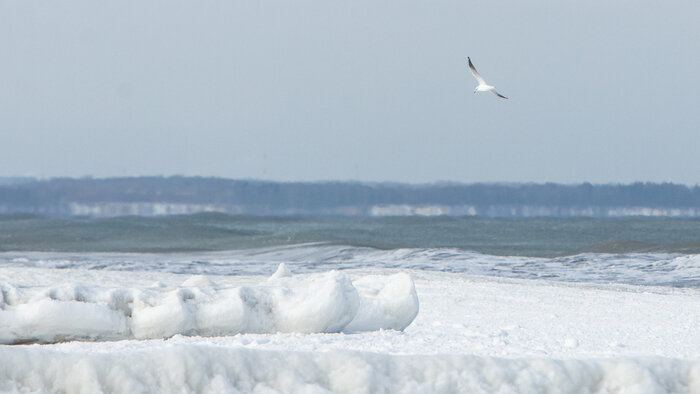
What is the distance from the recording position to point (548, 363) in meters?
2.68

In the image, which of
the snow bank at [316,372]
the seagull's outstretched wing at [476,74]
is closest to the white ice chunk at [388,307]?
the snow bank at [316,372]

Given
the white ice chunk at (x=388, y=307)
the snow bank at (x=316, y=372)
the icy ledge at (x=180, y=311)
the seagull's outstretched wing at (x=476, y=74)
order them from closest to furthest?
the snow bank at (x=316, y=372), the icy ledge at (x=180, y=311), the white ice chunk at (x=388, y=307), the seagull's outstretched wing at (x=476, y=74)

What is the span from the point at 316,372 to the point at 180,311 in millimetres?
1393

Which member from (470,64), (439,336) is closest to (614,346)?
(439,336)

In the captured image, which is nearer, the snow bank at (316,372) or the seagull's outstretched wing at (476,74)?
the snow bank at (316,372)

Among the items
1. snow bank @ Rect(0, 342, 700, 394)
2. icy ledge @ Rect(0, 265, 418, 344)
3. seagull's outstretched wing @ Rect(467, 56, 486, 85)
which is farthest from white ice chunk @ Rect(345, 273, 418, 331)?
seagull's outstretched wing @ Rect(467, 56, 486, 85)

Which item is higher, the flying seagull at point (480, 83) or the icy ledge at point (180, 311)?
the flying seagull at point (480, 83)

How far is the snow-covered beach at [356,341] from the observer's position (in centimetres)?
245

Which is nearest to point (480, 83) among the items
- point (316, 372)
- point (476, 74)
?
point (476, 74)

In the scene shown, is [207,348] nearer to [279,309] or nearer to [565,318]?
[279,309]

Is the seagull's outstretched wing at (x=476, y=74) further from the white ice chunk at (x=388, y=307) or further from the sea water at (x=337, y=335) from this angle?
the white ice chunk at (x=388, y=307)

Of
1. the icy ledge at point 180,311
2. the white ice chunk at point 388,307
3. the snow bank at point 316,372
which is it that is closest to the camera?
the snow bank at point 316,372

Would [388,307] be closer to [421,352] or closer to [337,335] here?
[337,335]

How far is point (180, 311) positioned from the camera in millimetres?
3756
